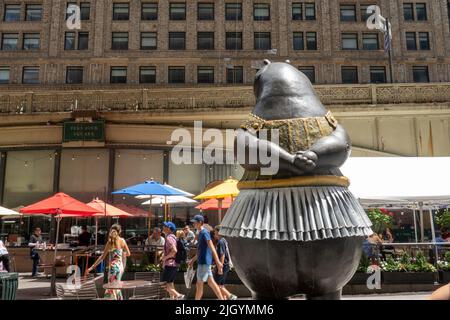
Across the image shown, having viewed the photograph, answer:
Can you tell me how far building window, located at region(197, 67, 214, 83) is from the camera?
1532 inches

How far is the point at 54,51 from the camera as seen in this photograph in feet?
127

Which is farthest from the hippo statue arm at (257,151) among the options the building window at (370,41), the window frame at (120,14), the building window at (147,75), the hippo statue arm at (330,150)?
the building window at (370,41)

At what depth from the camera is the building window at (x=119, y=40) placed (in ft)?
128

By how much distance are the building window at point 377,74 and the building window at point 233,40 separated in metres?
11.7

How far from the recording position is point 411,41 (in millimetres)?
40719

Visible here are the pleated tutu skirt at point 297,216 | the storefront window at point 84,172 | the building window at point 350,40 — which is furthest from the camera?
the building window at point 350,40

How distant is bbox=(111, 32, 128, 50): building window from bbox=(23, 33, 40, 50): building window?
648 centimetres

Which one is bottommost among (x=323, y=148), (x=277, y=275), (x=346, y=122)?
(x=277, y=275)

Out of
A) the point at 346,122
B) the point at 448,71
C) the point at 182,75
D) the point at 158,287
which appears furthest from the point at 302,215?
the point at 448,71

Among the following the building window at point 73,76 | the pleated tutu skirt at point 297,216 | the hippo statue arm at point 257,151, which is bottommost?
the pleated tutu skirt at point 297,216

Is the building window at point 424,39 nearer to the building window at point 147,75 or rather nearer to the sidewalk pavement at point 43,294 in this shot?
the building window at point 147,75

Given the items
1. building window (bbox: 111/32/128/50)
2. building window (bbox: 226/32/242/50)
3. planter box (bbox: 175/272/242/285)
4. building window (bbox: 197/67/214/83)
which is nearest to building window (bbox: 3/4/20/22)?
building window (bbox: 111/32/128/50)

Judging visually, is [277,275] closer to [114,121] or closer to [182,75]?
[114,121]

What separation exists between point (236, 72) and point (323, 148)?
35660 mm
